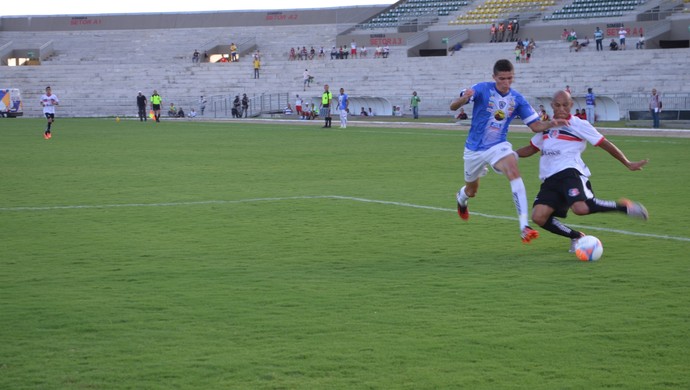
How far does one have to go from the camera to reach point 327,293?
7.84 meters

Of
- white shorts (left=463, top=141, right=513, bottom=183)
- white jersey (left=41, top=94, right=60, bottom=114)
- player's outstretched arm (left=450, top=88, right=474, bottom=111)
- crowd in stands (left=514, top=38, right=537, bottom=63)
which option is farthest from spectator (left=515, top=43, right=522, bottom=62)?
player's outstretched arm (left=450, top=88, right=474, bottom=111)

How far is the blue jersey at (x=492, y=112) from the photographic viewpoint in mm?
10969

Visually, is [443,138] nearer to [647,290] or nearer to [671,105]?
[671,105]

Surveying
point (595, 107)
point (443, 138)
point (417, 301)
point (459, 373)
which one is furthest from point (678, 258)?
point (595, 107)

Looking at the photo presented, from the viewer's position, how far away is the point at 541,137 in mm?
10062

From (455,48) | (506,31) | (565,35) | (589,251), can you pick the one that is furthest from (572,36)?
(589,251)

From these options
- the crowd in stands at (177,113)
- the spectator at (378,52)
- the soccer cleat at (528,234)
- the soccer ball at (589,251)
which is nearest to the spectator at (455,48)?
the spectator at (378,52)

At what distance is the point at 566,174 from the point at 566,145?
0.30 m

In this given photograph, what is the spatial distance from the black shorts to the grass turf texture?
0.49 m

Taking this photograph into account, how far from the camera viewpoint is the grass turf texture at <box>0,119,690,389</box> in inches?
225

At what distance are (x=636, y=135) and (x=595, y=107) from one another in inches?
512

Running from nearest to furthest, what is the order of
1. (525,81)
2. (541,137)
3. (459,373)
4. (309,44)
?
(459,373), (541,137), (525,81), (309,44)

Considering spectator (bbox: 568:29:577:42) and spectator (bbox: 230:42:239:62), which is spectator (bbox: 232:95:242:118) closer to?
spectator (bbox: 230:42:239:62)

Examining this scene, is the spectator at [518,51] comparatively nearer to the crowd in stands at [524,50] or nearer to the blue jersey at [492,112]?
the crowd in stands at [524,50]
